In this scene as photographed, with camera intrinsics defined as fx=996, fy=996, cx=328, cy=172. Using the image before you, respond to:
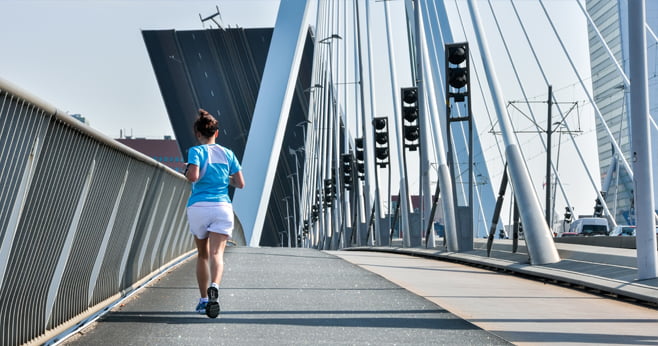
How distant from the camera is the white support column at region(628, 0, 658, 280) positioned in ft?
36.6

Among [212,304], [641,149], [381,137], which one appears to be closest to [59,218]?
[212,304]

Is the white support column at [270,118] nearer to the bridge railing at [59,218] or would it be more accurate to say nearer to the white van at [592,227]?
the white van at [592,227]

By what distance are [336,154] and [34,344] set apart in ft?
159

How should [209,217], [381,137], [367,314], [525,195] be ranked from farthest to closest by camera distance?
[381,137], [525,195], [367,314], [209,217]

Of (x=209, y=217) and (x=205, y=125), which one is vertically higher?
(x=205, y=125)

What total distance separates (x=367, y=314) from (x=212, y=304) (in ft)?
4.75

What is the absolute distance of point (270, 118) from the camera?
43.2 meters

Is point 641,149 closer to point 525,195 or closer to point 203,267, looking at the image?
point 525,195

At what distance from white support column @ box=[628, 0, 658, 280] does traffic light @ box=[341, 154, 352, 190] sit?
35743 millimetres

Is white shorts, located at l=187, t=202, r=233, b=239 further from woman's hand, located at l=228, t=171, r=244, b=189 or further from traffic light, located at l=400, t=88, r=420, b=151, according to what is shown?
traffic light, located at l=400, t=88, r=420, b=151

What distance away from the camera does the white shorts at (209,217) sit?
7512 millimetres

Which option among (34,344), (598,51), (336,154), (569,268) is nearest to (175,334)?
(34,344)

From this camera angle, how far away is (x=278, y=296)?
946 centimetres

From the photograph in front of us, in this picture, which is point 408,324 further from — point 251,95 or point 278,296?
point 251,95
